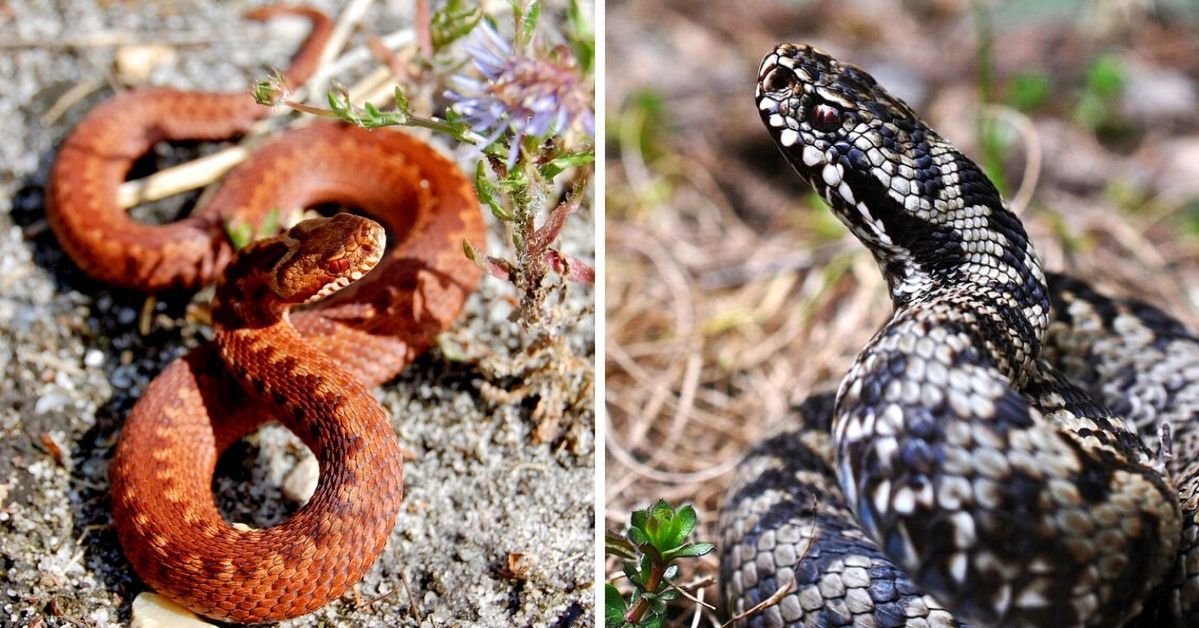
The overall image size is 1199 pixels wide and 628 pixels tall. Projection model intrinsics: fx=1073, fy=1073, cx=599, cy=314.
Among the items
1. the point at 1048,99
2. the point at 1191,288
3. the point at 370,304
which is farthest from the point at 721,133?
the point at 370,304

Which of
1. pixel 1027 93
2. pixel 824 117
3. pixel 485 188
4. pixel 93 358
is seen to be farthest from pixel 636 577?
pixel 1027 93

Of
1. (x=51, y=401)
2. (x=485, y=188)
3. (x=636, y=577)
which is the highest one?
(x=485, y=188)

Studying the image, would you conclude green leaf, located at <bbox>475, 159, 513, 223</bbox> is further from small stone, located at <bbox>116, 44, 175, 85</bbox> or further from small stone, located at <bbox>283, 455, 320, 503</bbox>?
small stone, located at <bbox>116, 44, 175, 85</bbox>

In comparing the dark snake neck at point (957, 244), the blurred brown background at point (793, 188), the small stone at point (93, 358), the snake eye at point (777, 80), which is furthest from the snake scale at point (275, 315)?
the dark snake neck at point (957, 244)

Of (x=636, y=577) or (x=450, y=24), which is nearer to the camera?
(x=636, y=577)

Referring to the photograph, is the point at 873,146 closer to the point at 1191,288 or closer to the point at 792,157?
the point at 792,157

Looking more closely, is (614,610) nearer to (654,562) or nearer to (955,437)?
(654,562)
